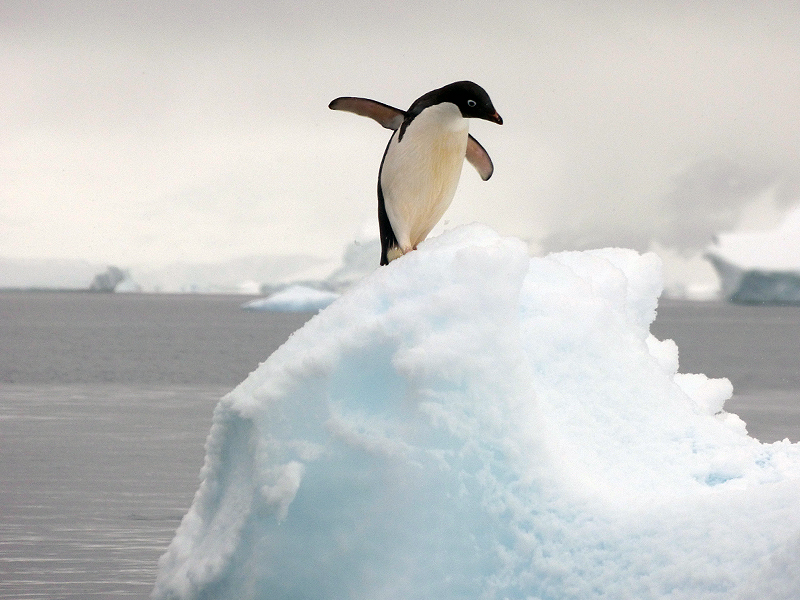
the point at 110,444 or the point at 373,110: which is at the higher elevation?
the point at 373,110

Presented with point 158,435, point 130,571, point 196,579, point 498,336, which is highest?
point 498,336

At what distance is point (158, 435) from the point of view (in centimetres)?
1423

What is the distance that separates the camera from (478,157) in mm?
6648

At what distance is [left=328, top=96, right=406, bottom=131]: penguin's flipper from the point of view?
6.37 metres

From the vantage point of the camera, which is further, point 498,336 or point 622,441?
point 622,441

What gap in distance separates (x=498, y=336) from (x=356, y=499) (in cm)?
80

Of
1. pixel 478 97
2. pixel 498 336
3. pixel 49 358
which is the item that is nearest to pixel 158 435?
pixel 478 97

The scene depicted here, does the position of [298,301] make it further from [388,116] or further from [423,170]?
[423,170]

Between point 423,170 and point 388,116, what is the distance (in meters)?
0.92

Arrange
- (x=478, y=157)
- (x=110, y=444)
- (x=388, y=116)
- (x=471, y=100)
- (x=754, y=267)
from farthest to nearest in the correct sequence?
(x=754, y=267)
(x=110, y=444)
(x=478, y=157)
(x=388, y=116)
(x=471, y=100)

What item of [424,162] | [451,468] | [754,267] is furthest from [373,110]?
[754,267]

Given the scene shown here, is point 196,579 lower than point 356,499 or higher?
lower

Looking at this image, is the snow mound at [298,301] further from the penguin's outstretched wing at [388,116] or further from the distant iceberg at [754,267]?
the penguin's outstretched wing at [388,116]

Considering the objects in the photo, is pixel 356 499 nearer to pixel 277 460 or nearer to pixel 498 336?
pixel 277 460
